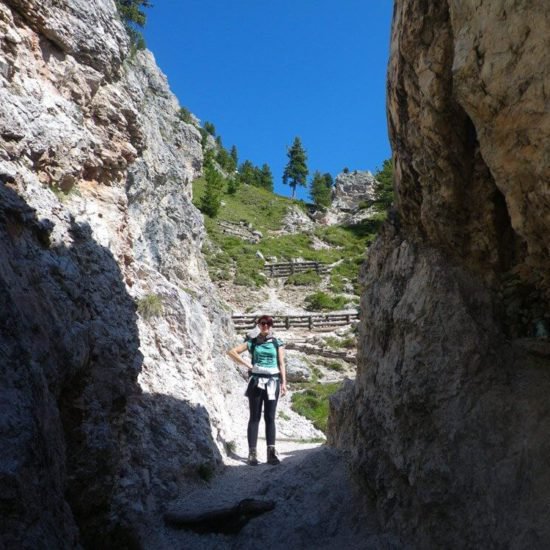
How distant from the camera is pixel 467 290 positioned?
6027mm

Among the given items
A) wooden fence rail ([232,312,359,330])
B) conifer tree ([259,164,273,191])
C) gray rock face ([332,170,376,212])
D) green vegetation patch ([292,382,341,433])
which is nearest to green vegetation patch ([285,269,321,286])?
wooden fence rail ([232,312,359,330])

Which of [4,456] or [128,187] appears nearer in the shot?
[4,456]

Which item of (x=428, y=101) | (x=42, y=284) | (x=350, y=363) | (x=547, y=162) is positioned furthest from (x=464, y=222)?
(x=350, y=363)

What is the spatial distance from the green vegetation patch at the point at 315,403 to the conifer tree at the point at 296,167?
80.5m

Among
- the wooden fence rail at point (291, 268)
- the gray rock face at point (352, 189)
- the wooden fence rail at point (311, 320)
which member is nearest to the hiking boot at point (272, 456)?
the wooden fence rail at point (311, 320)

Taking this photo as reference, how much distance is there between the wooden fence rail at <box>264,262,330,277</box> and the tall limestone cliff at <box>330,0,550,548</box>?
36.2m

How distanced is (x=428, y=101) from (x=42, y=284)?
5.22 m

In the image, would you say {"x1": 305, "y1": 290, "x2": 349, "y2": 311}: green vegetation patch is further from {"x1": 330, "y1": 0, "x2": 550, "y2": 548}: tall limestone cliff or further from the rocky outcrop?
the rocky outcrop

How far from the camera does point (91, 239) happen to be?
859cm

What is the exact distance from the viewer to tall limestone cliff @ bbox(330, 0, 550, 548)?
4297 millimetres

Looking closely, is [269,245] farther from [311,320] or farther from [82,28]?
[82,28]

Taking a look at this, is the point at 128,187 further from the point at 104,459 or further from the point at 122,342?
the point at 104,459

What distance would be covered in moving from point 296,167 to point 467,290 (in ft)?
314

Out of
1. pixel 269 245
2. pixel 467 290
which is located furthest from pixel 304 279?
pixel 467 290
